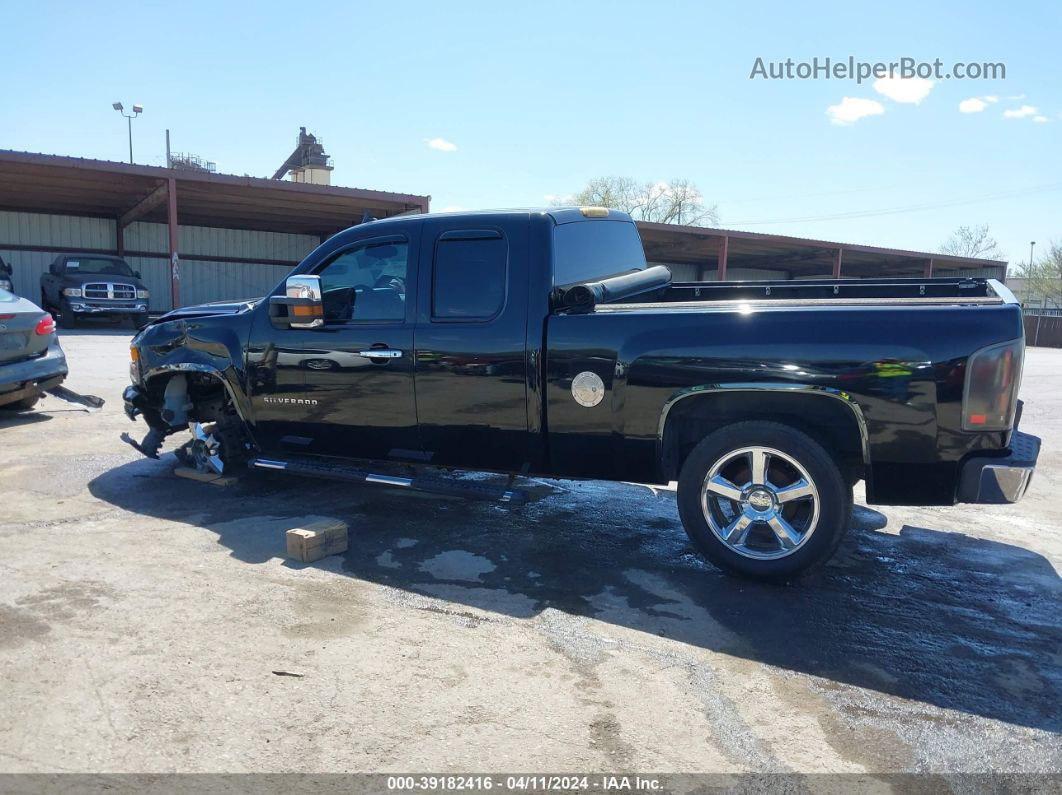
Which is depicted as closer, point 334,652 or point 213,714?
point 213,714

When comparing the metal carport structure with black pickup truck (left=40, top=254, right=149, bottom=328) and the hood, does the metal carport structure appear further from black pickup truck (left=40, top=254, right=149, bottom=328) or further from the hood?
the hood

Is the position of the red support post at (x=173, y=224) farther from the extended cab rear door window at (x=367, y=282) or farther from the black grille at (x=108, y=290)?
the extended cab rear door window at (x=367, y=282)

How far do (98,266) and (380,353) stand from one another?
776 inches

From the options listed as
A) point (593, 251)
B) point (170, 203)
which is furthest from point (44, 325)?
point (170, 203)

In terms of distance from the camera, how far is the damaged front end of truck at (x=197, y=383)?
5281mm

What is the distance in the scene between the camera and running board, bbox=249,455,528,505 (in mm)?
4320

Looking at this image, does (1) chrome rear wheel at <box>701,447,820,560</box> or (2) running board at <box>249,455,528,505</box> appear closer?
(1) chrome rear wheel at <box>701,447,820,560</box>

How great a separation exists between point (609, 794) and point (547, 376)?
229cm

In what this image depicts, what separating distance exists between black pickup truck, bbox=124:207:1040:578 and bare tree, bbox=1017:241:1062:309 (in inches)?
2655

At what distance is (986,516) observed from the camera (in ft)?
17.8

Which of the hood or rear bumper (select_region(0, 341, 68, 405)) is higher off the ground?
the hood

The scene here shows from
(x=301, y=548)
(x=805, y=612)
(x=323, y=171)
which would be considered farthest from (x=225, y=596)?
(x=323, y=171)

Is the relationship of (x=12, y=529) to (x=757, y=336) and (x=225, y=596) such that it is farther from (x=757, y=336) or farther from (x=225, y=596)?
(x=757, y=336)

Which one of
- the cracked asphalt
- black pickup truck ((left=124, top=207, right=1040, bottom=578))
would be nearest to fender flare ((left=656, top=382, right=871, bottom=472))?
black pickup truck ((left=124, top=207, right=1040, bottom=578))
